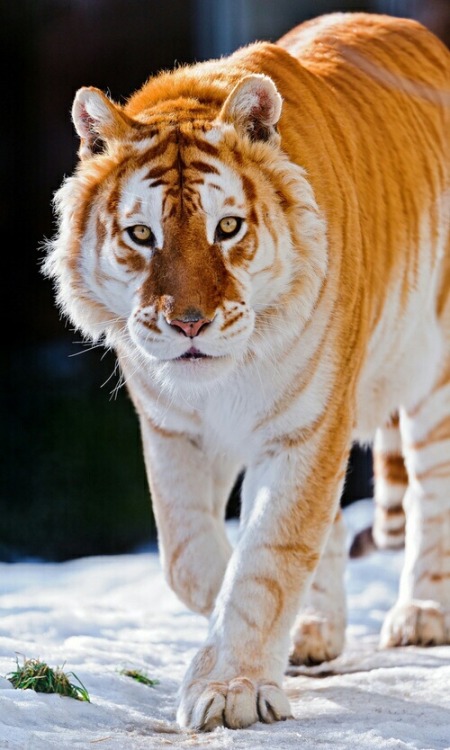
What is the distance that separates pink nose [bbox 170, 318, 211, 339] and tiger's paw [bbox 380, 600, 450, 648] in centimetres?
127

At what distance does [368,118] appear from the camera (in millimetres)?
3125

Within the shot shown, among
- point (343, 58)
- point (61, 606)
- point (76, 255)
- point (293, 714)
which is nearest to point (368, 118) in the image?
point (343, 58)

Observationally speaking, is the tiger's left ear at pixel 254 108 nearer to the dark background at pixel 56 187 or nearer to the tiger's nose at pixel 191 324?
the tiger's nose at pixel 191 324

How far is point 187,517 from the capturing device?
2.77 meters

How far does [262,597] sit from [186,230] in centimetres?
74

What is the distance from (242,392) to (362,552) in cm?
151

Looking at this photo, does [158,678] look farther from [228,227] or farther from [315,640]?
[228,227]

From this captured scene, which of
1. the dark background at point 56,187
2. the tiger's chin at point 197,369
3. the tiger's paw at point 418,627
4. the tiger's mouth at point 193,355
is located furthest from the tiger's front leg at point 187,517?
the dark background at point 56,187

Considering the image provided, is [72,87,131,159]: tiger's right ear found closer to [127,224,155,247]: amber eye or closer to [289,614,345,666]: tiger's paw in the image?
[127,224,155,247]: amber eye

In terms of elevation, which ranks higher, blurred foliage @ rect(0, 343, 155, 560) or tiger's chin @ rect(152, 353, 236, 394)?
tiger's chin @ rect(152, 353, 236, 394)

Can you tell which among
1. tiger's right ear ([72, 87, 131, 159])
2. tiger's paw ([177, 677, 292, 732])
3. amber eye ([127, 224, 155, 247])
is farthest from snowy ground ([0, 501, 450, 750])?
tiger's right ear ([72, 87, 131, 159])

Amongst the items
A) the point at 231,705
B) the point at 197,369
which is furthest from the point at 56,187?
the point at 231,705

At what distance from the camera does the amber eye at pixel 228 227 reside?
2475 mm

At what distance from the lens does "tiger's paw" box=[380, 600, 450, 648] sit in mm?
3238
